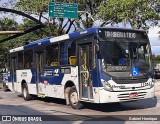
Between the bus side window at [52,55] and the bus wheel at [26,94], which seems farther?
the bus wheel at [26,94]

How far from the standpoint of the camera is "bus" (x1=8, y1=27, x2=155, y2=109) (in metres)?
11.0

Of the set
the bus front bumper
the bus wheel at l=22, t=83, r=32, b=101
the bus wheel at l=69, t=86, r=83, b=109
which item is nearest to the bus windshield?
the bus front bumper

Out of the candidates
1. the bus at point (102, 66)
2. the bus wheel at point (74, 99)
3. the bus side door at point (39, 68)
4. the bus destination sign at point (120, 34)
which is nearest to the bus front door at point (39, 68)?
the bus side door at point (39, 68)

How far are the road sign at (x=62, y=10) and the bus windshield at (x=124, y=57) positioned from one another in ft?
50.2

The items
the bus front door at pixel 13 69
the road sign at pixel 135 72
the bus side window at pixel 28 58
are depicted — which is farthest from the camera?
the bus front door at pixel 13 69

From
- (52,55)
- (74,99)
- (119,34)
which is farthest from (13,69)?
(119,34)

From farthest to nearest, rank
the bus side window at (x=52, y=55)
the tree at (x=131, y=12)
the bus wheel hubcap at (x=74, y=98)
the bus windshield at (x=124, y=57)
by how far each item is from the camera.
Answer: the tree at (x=131, y=12) → the bus side window at (x=52, y=55) → the bus wheel hubcap at (x=74, y=98) → the bus windshield at (x=124, y=57)

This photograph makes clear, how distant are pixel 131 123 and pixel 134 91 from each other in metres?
2.56

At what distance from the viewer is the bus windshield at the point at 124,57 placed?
11117 mm

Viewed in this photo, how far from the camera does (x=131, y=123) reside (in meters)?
8.82

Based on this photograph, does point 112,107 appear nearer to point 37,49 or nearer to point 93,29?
point 93,29

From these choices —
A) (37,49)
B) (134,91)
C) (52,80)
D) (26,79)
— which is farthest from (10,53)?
(134,91)

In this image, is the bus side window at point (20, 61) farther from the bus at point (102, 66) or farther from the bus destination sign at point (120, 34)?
the bus destination sign at point (120, 34)

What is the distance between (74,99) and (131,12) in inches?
568
